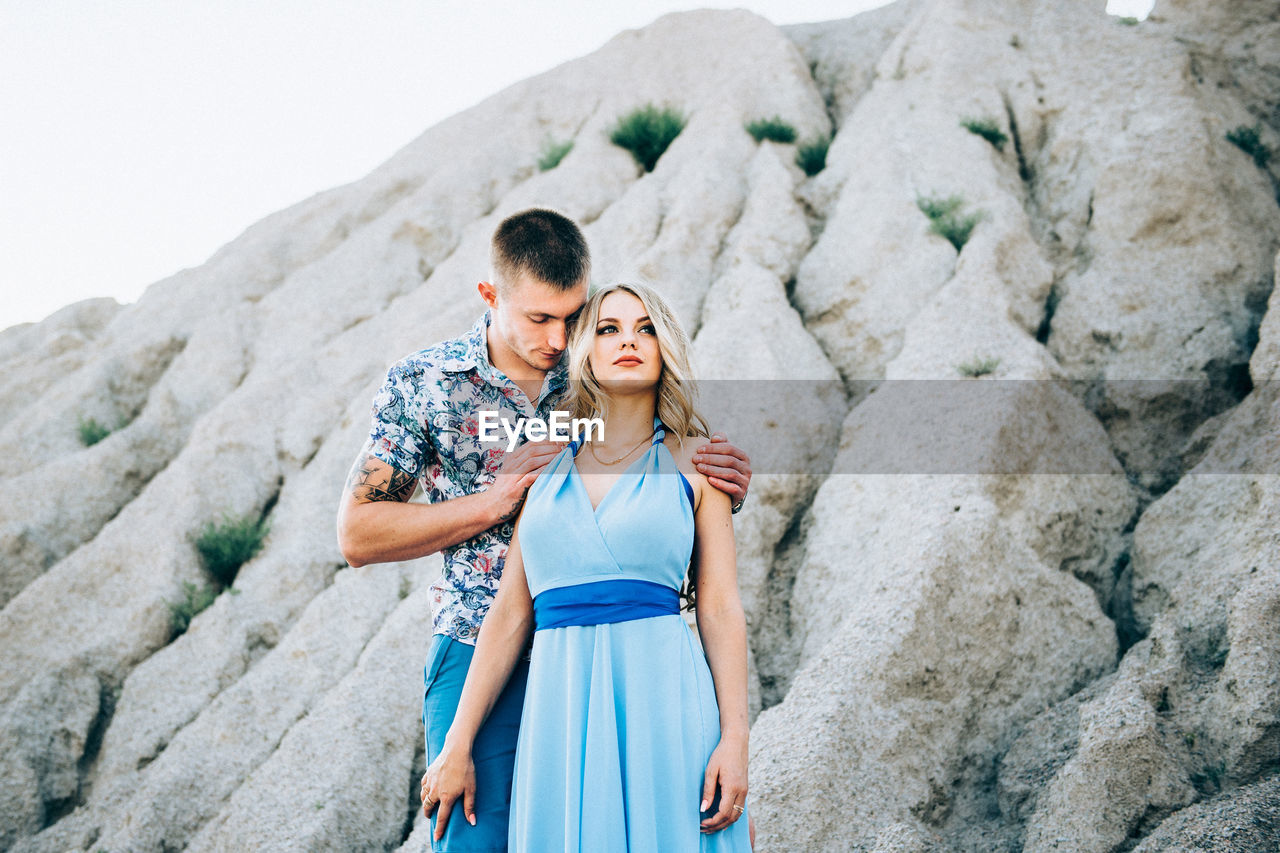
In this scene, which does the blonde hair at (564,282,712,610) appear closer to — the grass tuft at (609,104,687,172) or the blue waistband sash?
the blue waistband sash

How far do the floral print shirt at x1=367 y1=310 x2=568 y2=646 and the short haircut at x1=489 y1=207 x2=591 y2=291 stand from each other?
28cm

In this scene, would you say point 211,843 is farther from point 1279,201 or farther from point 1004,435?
point 1279,201

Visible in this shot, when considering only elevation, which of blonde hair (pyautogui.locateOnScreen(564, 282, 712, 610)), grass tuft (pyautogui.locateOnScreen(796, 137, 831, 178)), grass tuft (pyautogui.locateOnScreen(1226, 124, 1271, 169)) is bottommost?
grass tuft (pyautogui.locateOnScreen(1226, 124, 1271, 169))

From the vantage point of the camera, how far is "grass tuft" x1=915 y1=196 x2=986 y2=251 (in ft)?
A: 21.9

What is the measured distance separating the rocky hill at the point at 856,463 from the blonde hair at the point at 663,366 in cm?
176

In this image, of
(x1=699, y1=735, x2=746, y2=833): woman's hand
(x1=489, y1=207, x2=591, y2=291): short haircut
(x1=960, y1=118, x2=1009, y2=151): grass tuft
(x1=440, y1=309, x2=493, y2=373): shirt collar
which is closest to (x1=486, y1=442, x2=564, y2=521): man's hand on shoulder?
(x1=440, y1=309, x2=493, y2=373): shirt collar

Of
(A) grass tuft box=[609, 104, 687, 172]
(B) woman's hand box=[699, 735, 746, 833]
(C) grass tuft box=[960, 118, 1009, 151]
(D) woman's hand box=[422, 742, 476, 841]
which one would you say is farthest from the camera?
(A) grass tuft box=[609, 104, 687, 172]

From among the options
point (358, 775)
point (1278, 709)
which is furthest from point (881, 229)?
point (358, 775)

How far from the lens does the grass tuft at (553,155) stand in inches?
389

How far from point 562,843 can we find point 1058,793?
221 cm

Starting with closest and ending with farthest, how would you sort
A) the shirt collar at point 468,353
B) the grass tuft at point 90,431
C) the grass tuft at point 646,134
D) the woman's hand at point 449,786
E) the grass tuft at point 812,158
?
the woman's hand at point 449,786 < the shirt collar at point 468,353 < the grass tuft at point 90,431 < the grass tuft at point 812,158 < the grass tuft at point 646,134

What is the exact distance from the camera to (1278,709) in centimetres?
328

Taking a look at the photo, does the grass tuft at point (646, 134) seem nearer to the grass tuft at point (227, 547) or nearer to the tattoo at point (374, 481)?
the grass tuft at point (227, 547)

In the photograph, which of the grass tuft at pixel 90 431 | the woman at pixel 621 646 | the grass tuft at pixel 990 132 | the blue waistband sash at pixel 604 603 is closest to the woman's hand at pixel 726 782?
the woman at pixel 621 646
